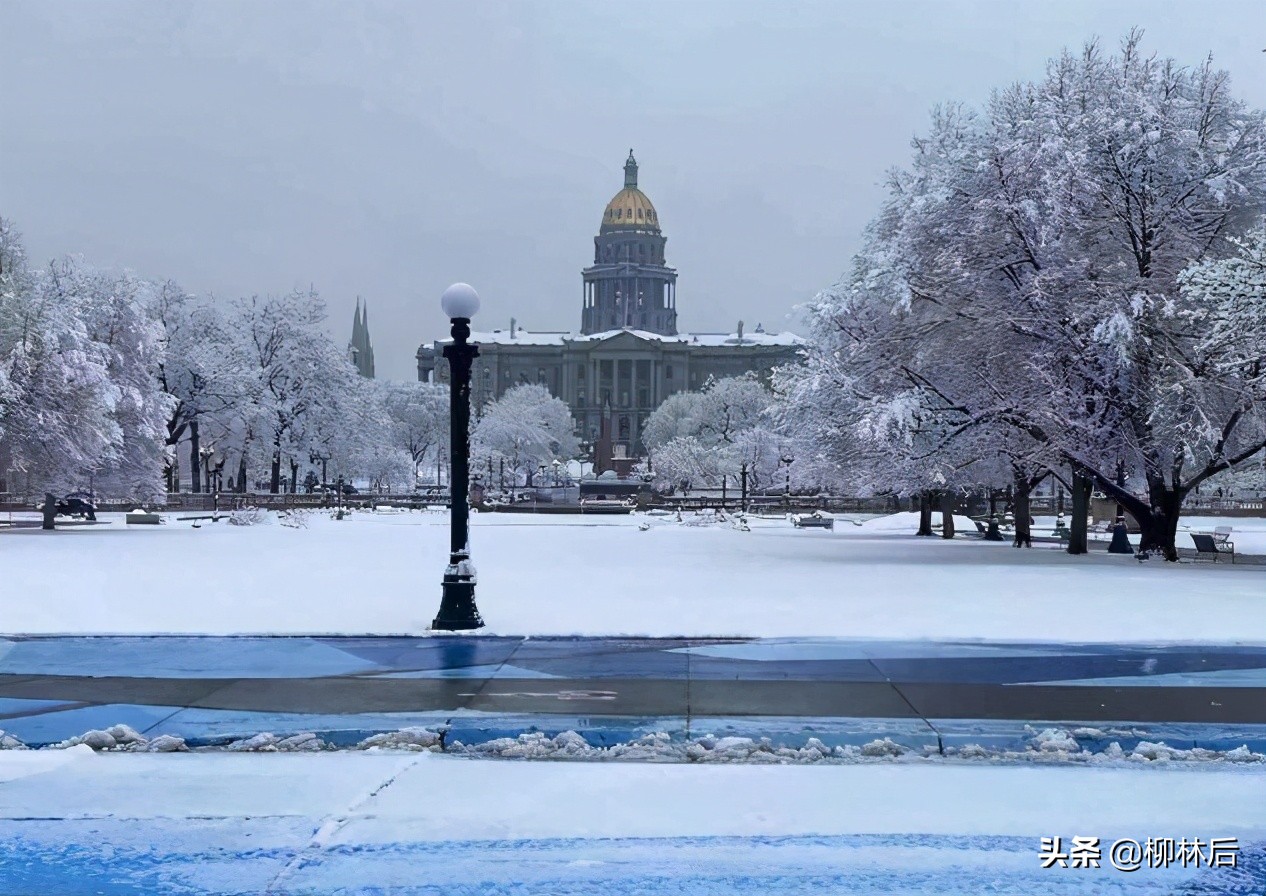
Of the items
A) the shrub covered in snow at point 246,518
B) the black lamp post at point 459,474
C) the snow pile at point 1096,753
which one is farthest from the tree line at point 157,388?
the snow pile at point 1096,753

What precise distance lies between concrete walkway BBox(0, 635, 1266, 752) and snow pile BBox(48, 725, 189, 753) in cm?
18

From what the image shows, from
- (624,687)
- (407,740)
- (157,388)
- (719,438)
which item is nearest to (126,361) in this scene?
(157,388)

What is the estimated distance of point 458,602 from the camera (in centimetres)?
1537

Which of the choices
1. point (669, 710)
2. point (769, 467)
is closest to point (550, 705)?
point (669, 710)

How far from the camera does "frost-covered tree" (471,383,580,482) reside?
129125mm

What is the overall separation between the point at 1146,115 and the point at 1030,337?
534cm

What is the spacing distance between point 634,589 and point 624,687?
9878mm

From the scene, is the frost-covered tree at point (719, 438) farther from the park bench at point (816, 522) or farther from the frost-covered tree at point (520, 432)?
the park bench at point (816, 522)

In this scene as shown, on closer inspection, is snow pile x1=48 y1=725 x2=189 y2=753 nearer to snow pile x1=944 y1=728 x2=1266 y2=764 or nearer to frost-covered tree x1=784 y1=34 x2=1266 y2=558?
snow pile x1=944 y1=728 x2=1266 y2=764

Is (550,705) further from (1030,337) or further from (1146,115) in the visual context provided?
(1146,115)

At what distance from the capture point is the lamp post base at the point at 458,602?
15.2 m

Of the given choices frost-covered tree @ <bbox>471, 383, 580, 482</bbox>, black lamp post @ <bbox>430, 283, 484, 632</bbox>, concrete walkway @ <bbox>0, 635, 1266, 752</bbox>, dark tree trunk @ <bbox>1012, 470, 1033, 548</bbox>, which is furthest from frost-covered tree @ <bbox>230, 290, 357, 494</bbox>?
concrete walkway @ <bbox>0, 635, 1266, 752</bbox>

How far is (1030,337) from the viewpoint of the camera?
97.1 feet

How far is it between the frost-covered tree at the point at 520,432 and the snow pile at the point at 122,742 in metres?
110
